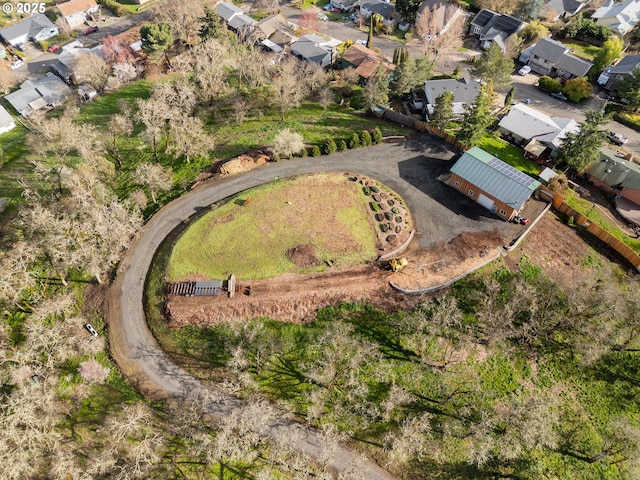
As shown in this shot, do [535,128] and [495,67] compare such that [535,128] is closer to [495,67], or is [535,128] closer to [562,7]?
[495,67]

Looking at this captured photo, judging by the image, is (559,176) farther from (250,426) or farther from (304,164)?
(250,426)

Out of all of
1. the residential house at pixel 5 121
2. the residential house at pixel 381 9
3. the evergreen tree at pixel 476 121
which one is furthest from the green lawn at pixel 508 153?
the residential house at pixel 5 121

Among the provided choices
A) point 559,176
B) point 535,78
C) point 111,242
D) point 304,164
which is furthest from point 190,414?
point 535,78

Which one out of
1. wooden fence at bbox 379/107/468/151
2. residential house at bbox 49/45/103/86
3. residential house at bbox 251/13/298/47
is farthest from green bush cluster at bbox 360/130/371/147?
residential house at bbox 49/45/103/86

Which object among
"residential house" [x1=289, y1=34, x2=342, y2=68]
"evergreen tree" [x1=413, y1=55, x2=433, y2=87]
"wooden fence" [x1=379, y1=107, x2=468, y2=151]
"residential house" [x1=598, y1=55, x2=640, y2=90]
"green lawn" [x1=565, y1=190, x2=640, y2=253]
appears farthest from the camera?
"residential house" [x1=289, y1=34, x2=342, y2=68]

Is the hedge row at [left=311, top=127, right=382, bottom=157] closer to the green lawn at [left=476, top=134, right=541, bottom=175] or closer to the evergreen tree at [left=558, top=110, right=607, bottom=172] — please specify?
the green lawn at [left=476, top=134, right=541, bottom=175]

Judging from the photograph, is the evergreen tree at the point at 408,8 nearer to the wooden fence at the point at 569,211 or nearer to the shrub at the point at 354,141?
the wooden fence at the point at 569,211
